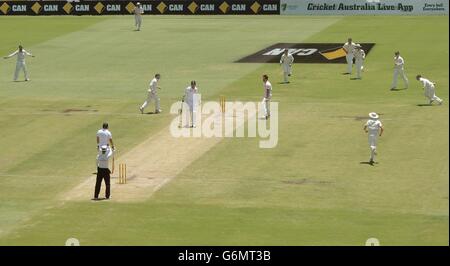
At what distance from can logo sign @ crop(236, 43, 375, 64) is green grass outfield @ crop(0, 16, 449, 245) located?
1.20 metres

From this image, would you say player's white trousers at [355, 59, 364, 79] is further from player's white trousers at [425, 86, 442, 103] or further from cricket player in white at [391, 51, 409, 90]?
player's white trousers at [425, 86, 442, 103]

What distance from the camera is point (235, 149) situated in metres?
36.8

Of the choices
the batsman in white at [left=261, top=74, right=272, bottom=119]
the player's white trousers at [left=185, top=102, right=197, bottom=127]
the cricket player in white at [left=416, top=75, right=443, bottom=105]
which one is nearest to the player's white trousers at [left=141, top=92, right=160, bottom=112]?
the player's white trousers at [left=185, top=102, right=197, bottom=127]

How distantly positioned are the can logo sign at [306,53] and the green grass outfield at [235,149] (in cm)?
120

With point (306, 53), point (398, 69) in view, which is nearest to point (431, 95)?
point (398, 69)

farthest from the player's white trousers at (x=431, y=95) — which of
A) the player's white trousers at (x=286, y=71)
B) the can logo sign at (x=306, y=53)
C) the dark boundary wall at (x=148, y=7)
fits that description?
the dark boundary wall at (x=148, y=7)

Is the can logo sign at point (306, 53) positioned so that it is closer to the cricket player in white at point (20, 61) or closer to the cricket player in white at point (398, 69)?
the cricket player in white at point (398, 69)

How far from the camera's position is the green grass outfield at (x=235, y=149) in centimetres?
2719

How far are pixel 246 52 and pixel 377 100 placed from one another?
17243mm

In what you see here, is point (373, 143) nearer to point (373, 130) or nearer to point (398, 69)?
point (373, 130)

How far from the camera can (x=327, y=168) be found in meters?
33.8

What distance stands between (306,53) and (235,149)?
995 inches
